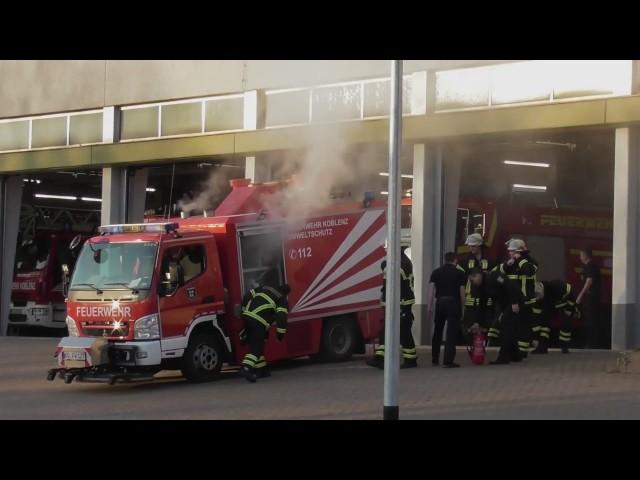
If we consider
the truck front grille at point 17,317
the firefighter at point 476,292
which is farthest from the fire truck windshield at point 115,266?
the truck front grille at point 17,317

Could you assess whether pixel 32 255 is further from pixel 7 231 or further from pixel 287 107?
pixel 287 107

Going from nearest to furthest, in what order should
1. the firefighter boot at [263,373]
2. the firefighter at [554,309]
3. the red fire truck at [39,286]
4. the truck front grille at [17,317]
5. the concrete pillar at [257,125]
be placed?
the firefighter boot at [263,373] → the firefighter at [554,309] → the concrete pillar at [257,125] → the red fire truck at [39,286] → the truck front grille at [17,317]

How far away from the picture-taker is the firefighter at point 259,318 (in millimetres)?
14312

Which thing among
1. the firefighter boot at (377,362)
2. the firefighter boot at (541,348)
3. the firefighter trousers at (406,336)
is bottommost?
the firefighter boot at (377,362)

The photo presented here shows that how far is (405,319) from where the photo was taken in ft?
50.3

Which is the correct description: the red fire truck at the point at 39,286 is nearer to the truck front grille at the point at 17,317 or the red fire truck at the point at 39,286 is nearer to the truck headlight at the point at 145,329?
the truck front grille at the point at 17,317

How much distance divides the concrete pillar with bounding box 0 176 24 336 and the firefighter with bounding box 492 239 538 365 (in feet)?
50.1

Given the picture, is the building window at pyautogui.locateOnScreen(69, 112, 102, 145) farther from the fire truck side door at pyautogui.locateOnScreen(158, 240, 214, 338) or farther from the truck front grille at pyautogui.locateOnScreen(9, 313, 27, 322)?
the fire truck side door at pyautogui.locateOnScreen(158, 240, 214, 338)

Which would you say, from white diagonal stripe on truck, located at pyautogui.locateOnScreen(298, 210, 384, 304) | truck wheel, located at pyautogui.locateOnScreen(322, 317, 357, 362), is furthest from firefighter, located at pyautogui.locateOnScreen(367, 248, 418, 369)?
white diagonal stripe on truck, located at pyautogui.locateOnScreen(298, 210, 384, 304)

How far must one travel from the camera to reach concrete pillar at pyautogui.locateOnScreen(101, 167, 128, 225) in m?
24.8

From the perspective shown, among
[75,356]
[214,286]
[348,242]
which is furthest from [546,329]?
[75,356]

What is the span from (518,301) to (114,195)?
1235cm

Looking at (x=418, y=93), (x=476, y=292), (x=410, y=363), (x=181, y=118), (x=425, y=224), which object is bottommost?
(x=410, y=363)

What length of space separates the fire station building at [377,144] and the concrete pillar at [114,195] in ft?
0.11
